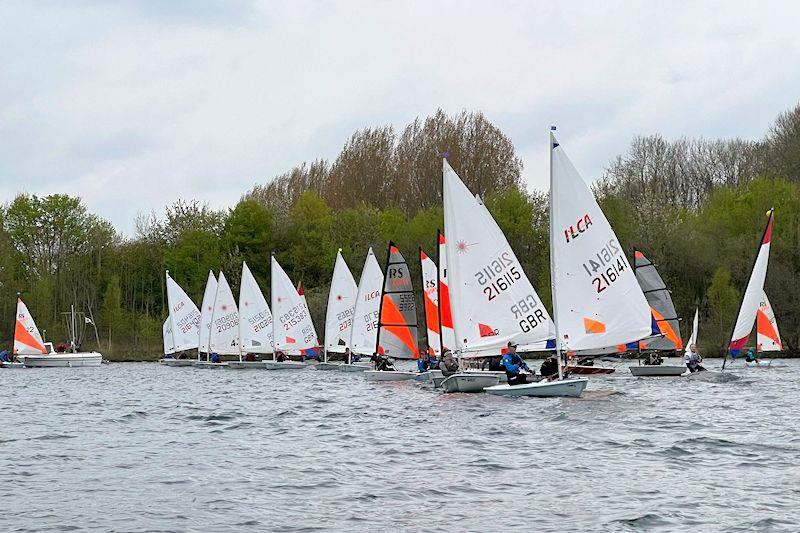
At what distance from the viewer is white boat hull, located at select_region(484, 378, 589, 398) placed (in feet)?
83.0

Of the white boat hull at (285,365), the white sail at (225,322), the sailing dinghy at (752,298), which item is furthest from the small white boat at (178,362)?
the sailing dinghy at (752,298)

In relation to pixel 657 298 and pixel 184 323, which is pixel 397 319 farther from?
pixel 184 323

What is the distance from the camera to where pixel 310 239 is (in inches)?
3041

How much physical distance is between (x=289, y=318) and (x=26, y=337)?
60.7 ft

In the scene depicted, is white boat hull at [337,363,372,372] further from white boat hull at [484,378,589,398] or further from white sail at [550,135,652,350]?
white sail at [550,135,652,350]

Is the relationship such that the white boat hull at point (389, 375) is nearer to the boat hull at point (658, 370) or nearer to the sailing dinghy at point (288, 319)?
the boat hull at point (658, 370)

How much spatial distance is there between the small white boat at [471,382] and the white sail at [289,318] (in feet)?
88.9

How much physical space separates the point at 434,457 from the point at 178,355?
168 ft

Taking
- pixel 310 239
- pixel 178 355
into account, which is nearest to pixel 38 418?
pixel 178 355

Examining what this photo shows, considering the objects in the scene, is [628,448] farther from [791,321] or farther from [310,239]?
[310,239]

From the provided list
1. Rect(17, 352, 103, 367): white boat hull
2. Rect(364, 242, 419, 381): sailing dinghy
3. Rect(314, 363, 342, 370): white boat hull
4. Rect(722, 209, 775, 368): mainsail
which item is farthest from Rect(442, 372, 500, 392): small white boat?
Rect(17, 352, 103, 367): white boat hull

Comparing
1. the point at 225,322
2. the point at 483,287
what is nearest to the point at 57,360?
the point at 225,322

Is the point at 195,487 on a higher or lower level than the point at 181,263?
lower

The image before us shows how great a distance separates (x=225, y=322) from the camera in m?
58.3
